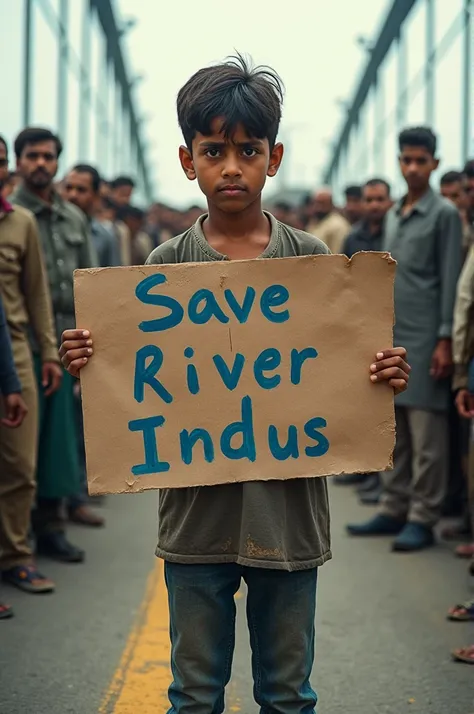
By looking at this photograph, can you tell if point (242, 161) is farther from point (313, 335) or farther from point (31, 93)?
point (31, 93)

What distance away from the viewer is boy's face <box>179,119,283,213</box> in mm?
2979

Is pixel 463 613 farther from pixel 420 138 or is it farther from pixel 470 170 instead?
pixel 420 138

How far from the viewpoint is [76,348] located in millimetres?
3018

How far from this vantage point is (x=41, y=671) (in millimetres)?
4547

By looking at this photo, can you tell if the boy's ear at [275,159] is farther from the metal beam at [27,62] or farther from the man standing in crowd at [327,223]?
the metal beam at [27,62]

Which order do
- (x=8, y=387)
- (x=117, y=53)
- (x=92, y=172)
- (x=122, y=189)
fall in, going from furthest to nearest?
(x=117, y=53), (x=122, y=189), (x=92, y=172), (x=8, y=387)

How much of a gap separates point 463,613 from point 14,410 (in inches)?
83.2

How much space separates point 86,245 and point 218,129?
4.27 m

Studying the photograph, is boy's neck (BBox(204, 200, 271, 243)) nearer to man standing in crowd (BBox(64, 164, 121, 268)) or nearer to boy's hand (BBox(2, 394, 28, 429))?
boy's hand (BBox(2, 394, 28, 429))

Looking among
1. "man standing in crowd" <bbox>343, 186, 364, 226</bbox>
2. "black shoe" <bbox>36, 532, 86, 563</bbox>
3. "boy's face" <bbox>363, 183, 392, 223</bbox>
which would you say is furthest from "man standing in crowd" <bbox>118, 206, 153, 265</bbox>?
"black shoe" <bbox>36, 532, 86, 563</bbox>

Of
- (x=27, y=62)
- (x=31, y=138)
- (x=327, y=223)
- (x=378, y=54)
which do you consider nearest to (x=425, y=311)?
(x=31, y=138)

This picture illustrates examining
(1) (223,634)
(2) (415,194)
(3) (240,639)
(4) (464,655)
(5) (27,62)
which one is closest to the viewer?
(1) (223,634)

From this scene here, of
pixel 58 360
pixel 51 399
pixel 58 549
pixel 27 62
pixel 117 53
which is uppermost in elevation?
pixel 117 53

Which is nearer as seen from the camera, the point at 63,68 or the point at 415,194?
the point at 415,194
